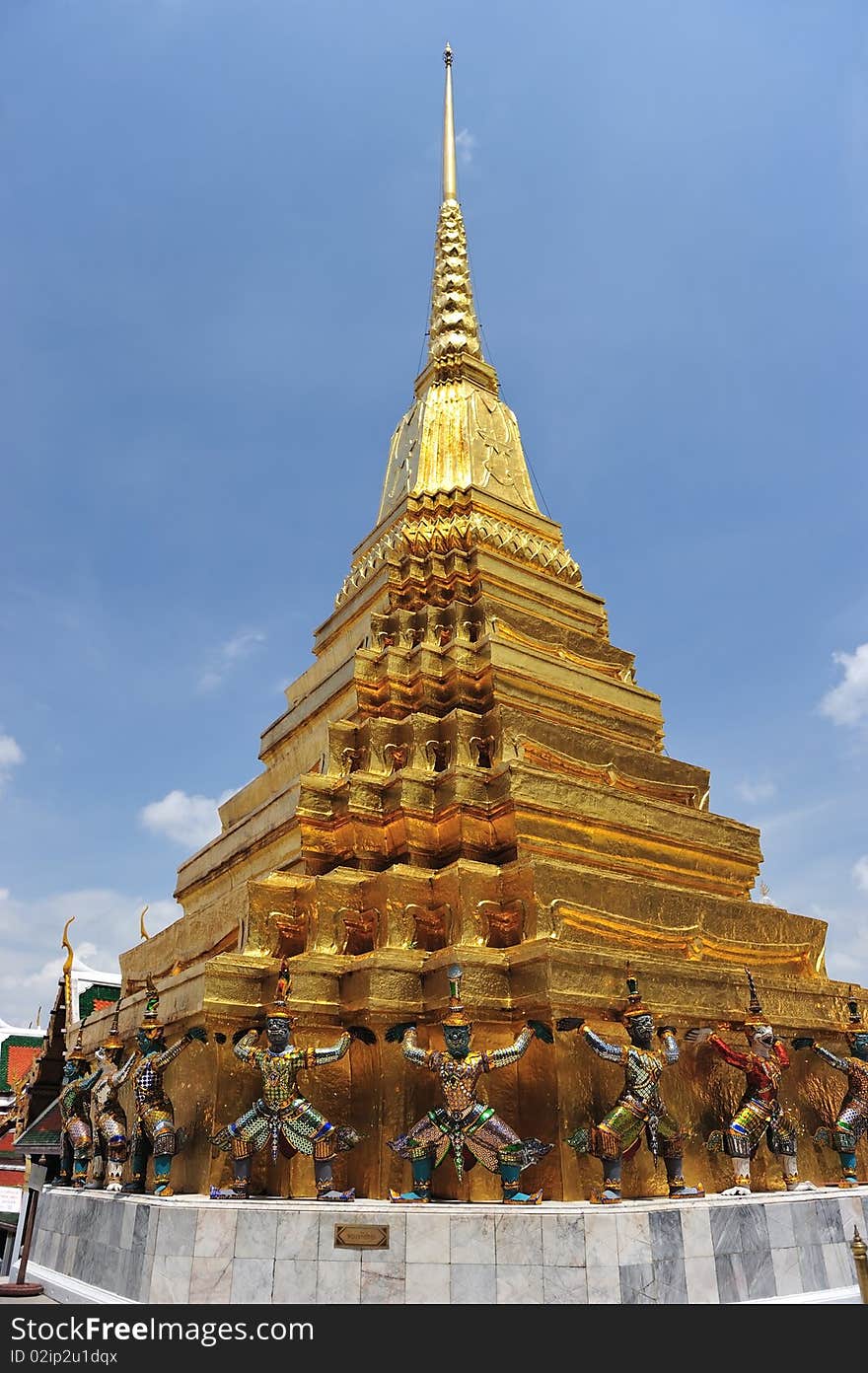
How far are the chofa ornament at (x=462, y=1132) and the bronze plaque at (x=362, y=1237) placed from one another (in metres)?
1.06

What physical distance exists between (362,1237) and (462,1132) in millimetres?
1259

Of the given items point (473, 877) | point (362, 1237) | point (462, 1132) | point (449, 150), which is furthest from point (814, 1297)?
point (449, 150)

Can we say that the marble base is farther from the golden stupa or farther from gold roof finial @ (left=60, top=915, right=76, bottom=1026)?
gold roof finial @ (left=60, top=915, right=76, bottom=1026)

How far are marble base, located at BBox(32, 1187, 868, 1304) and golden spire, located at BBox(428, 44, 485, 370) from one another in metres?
17.7

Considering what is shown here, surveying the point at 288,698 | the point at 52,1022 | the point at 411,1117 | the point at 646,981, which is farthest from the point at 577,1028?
the point at 52,1022

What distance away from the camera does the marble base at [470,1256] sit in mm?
7227

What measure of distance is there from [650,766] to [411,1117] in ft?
21.3

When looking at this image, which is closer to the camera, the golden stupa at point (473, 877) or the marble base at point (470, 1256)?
the marble base at point (470, 1256)

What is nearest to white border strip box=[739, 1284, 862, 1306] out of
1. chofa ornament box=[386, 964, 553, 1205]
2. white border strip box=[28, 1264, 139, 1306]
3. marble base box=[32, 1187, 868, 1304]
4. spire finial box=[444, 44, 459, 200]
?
marble base box=[32, 1187, 868, 1304]

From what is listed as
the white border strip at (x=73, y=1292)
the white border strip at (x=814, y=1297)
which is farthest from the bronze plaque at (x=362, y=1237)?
the white border strip at (x=814, y=1297)

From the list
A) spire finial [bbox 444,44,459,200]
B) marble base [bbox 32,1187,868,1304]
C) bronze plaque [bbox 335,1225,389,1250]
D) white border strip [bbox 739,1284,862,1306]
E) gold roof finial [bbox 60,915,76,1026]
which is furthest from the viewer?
spire finial [bbox 444,44,459,200]

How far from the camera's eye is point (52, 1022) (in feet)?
58.5

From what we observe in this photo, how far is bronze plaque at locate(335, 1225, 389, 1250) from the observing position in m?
7.46

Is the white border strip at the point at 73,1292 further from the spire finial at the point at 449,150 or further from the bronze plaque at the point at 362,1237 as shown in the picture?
the spire finial at the point at 449,150
